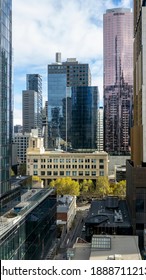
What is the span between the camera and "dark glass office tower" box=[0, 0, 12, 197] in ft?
78.3

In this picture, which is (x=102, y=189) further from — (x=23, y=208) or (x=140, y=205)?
(x=23, y=208)

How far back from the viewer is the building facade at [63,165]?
65.9 metres

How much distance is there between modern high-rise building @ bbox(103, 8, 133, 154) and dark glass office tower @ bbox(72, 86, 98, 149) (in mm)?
17509

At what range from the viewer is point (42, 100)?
163000mm

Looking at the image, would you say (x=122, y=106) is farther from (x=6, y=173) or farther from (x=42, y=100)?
(x=6, y=173)

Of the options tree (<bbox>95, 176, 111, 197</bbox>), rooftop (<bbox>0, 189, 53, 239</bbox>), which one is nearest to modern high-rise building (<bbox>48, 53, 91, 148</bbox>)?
tree (<bbox>95, 176, 111, 197</bbox>)

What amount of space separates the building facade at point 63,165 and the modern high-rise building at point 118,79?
53.2m

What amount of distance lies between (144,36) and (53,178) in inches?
1555

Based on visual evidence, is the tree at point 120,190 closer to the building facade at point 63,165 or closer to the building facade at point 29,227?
the building facade at point 63,165

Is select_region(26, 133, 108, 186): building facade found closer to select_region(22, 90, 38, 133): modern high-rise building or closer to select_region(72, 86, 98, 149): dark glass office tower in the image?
select_region(72, 86, 98, 149): dark glass office tower

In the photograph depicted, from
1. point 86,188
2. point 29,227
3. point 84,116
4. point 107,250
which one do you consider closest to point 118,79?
point 84,116

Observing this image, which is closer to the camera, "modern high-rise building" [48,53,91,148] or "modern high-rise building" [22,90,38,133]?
"modern high-rise building" [48,53,91,148]

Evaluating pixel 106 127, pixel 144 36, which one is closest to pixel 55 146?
pixel 106 127
